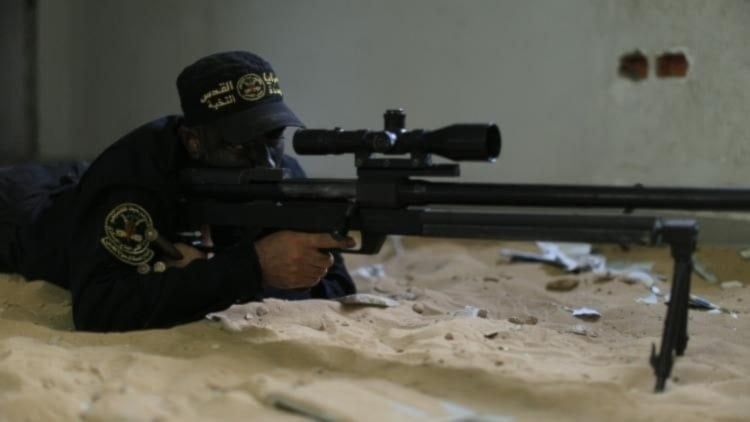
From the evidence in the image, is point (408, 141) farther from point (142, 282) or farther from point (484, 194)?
point (142, 282)

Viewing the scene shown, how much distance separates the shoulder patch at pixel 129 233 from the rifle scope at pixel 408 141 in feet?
1.63

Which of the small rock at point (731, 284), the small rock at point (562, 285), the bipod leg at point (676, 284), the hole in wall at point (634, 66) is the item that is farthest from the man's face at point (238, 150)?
the hole in wall at point (634, 66)

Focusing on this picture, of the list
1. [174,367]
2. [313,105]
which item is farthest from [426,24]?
[174,367]

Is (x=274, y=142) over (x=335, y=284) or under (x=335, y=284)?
over

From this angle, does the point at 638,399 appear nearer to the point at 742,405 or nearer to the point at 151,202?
the point at 742,405

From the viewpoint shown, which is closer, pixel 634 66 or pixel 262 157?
pixel 262 157

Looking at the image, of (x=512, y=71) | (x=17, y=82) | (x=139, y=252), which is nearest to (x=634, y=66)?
(x=512, y=71)

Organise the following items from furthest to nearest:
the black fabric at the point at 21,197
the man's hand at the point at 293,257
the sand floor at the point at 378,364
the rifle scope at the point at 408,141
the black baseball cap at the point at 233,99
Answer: the black fabric at the point at 21,197 < the black baseball cap at the point at 233,99 < the man's hand at the point at 293,257 < the rifle scope at the point at 408,141 < the sand floor at the point at 378,364

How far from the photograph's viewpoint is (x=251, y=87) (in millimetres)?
2463

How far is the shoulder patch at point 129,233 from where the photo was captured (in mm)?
2391

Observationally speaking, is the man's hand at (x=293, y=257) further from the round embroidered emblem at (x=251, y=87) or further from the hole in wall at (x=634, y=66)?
the hole in wall at (x=634, y=66)

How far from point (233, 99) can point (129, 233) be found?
→ 0.47 metres

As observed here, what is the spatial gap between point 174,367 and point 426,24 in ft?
8.67

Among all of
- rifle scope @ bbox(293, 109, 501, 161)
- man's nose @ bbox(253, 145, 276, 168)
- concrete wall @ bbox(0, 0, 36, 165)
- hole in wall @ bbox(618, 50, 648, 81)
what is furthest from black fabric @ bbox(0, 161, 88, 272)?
concrete wall @ bbox(0, 0, 36, 165)
